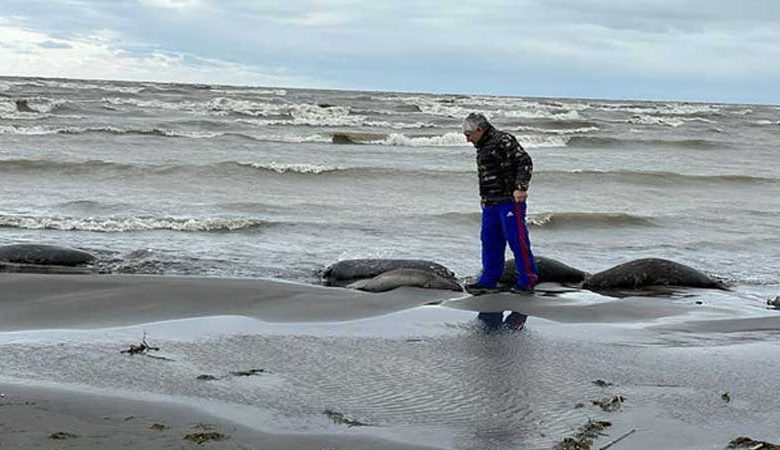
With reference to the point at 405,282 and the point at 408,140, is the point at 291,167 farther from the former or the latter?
the point at 405,282

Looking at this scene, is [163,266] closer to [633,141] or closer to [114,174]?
[114,174]

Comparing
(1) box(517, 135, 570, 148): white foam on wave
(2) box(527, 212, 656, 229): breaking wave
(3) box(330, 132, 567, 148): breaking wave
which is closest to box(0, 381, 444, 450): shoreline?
(2) box(527, 212, 656, 229): breaking wave

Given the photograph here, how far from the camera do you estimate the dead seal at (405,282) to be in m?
9.72

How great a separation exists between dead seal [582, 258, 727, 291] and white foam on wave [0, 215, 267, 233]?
5359mm

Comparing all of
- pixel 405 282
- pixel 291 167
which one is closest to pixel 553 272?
pixel 405 282

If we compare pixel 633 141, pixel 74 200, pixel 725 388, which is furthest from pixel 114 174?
pixel 633 141

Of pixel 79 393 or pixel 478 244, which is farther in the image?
pixel 478 244

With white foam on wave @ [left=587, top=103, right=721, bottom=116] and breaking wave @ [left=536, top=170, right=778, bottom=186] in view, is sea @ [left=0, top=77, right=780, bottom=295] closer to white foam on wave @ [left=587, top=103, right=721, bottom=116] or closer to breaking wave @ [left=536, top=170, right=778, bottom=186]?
breaking wave @ [left=536, top=170, right=778, bottom=186]

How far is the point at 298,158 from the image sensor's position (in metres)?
25.2

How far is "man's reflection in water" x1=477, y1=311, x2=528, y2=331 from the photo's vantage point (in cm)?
793

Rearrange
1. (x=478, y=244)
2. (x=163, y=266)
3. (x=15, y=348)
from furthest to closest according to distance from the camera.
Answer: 1. (x=478, y=244)
2. (x=163, y=266)
3. (x=15, y=348)

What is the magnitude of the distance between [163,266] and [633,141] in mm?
27455

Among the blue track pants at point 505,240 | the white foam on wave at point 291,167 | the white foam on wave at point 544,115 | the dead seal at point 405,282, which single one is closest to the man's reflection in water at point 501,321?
the blue track pants at point 505,240

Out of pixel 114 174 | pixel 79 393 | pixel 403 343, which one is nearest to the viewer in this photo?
pixel 79 393
